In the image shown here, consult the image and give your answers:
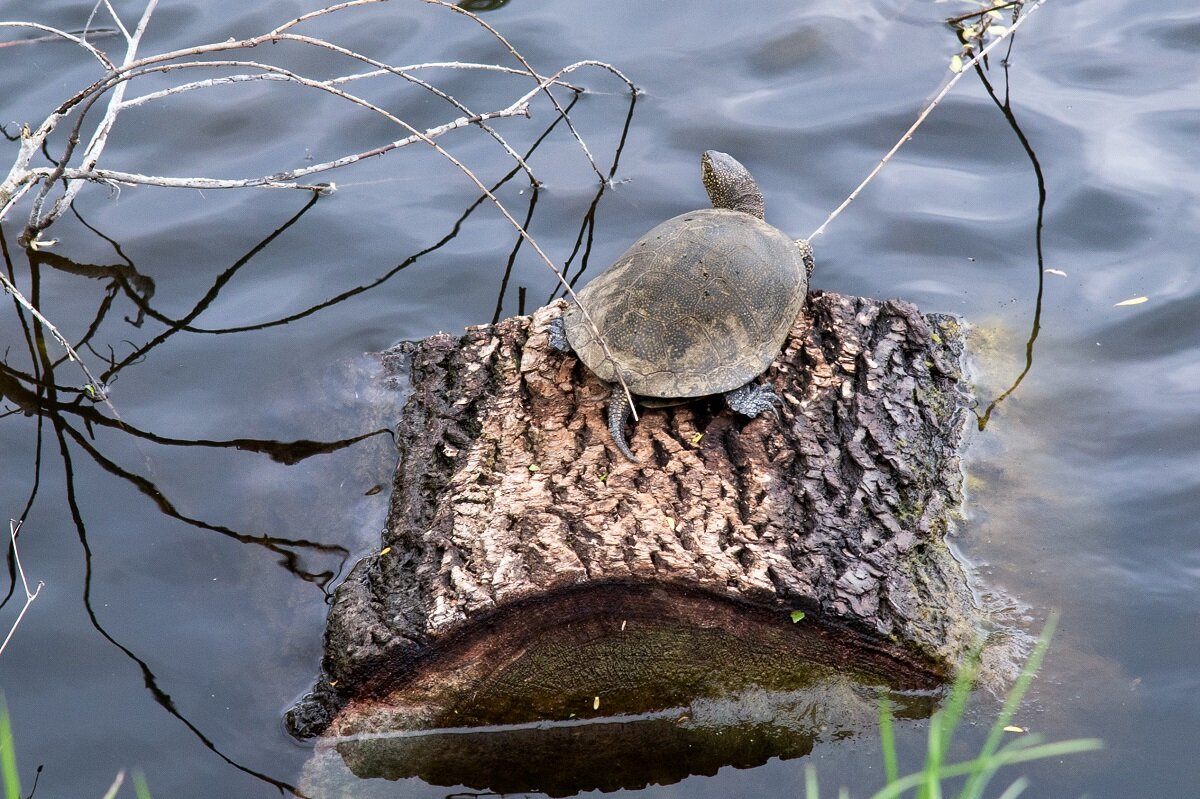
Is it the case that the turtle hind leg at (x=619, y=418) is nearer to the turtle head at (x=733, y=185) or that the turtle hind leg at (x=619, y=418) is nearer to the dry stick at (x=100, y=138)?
the turtle head at (x=733, y=185)

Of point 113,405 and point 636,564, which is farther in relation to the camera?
point 113,405

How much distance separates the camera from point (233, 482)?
3742 mm

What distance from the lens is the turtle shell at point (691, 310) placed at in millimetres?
3104

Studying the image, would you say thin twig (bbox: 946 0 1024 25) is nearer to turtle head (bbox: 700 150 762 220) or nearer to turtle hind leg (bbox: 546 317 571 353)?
turtle head (bbox: 700 150 762 220)

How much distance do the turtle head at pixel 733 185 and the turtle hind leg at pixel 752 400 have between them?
134 cm

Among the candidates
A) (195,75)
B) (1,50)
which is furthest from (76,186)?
(1,50)

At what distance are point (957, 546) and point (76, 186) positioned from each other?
4012 mm

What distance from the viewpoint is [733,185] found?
429 cm

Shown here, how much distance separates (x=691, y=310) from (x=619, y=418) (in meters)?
0.45

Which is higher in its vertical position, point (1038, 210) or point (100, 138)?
point (100, 138)

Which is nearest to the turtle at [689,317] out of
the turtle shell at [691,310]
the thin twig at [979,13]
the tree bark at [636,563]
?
the turtle shell at [691,310]

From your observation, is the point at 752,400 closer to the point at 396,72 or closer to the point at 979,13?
the point at 396,72

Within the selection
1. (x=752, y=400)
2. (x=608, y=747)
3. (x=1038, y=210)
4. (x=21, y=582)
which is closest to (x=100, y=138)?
(x=21, y=582)

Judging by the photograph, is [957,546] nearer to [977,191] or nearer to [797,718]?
[797,718]
